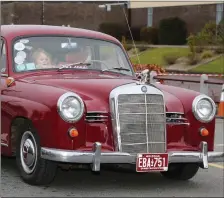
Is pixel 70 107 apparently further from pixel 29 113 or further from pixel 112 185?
pixel 112 185

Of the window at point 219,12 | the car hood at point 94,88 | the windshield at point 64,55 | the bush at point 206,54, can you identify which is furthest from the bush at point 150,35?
the car hood at point 94,88

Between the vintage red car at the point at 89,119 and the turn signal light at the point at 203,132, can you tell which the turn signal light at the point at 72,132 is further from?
the turn signal light at the point at 203,132

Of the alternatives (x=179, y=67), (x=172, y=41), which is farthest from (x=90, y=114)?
(x=172, y=41)

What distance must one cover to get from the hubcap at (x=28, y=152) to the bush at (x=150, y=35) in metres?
33.5

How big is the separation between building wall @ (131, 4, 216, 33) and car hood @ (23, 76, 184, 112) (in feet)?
101

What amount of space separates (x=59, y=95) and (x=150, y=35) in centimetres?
3397

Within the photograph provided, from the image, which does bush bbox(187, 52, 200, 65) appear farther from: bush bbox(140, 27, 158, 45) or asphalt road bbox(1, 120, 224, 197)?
asphalt road bbox(1, 120, 224, 197)

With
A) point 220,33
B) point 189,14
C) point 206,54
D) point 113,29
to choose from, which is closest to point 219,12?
point 189,14

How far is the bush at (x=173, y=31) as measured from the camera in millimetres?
38188

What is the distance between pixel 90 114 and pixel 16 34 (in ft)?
5.47

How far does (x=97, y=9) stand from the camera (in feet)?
145

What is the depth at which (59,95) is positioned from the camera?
5.80 meters

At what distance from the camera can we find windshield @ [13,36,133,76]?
6.82m

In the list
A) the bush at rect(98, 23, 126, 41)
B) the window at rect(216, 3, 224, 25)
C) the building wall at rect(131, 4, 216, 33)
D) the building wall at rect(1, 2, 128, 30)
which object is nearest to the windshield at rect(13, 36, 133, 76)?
the window at rect(216, 3, 224, 25)
